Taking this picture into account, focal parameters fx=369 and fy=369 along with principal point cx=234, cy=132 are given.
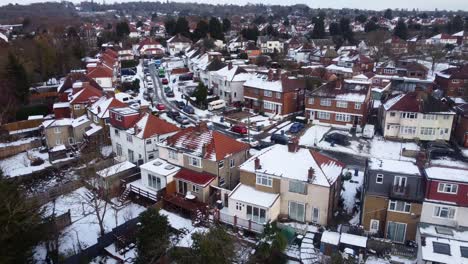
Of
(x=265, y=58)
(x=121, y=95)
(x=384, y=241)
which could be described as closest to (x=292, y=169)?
(x=384, y=241)

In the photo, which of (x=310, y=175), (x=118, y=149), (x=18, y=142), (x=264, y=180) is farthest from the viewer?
(x=18, y=142)

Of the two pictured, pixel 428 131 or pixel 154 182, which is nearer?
pixel 154 182

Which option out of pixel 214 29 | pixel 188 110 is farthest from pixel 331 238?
pixel 214 29

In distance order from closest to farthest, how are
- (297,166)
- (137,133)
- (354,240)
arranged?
1. (354,240)
2. (297,166)
3. (137,133)

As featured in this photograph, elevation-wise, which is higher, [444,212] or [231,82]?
[231,82]

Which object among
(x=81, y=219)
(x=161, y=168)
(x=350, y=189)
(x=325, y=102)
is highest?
(x=325, y=102)

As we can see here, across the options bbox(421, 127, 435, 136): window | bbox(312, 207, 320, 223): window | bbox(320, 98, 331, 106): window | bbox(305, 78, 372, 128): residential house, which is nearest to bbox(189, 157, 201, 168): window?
bbox(312, 207, 320, 223): window

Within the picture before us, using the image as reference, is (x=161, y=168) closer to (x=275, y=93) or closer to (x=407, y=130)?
(x=275, y=93)
